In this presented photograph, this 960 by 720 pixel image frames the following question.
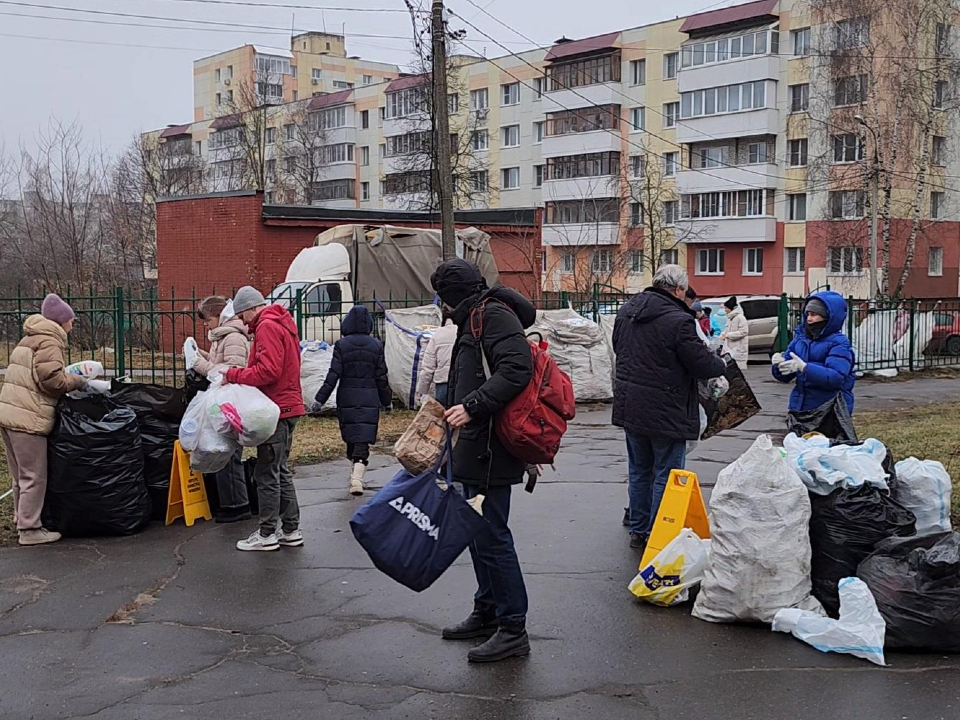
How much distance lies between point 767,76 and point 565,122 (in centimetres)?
1168

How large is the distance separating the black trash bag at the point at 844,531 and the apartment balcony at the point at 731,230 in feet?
134

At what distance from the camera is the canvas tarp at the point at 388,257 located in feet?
65.1

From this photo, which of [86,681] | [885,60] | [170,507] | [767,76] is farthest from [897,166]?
[86,681]

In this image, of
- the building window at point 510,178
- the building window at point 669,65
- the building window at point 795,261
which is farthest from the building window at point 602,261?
the building window at point 510,178

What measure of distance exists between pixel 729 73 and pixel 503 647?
43.7 m

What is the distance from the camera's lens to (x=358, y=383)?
857 cm

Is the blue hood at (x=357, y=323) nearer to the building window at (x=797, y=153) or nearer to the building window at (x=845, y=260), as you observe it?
the building window at (x=845, y=260)

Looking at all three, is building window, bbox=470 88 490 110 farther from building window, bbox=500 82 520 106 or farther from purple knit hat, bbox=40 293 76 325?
purple knit hat, bbox=40 293 76 325

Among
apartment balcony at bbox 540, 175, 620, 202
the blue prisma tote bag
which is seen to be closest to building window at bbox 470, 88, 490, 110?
apartment balcony at bbox 540, 175, 620, 202

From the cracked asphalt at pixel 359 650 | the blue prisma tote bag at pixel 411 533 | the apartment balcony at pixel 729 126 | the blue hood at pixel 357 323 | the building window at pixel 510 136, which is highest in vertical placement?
the building window at pixel 510 136

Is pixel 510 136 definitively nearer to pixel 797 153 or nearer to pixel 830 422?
pixel 797 153

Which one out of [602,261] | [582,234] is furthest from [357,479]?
[582,234]

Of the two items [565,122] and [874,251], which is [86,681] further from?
[565,122]

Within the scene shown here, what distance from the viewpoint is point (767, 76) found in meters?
43.2
